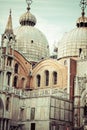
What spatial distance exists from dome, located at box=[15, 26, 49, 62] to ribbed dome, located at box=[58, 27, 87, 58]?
4.89 metres

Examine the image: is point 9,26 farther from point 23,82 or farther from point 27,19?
point 27,19

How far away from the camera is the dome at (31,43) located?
56419 mm

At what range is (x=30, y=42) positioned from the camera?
57188mm

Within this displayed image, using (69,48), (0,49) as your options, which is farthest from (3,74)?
(69,48)

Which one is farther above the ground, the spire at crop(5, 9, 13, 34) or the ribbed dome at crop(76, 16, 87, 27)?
the ribbed dome at crop(76, 16, 87, 27)

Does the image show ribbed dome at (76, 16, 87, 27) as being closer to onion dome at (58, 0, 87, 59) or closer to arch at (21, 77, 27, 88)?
onion dome at (58, 0, 87, 59)

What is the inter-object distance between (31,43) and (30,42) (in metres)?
0.23

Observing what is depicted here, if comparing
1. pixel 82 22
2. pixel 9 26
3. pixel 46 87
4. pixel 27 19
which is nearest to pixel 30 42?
pixel 27 19

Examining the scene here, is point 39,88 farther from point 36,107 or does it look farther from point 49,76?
point 36,107

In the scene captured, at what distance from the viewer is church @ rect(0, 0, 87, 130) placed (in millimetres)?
41219

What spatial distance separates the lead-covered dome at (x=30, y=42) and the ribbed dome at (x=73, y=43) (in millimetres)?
4905

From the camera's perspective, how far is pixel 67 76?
46094 millimetres

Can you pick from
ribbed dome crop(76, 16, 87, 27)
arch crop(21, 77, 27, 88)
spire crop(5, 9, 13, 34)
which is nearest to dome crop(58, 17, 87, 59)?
ribbed dome crop(76, 16, 87, 27)

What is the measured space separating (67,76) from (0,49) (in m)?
9.45
